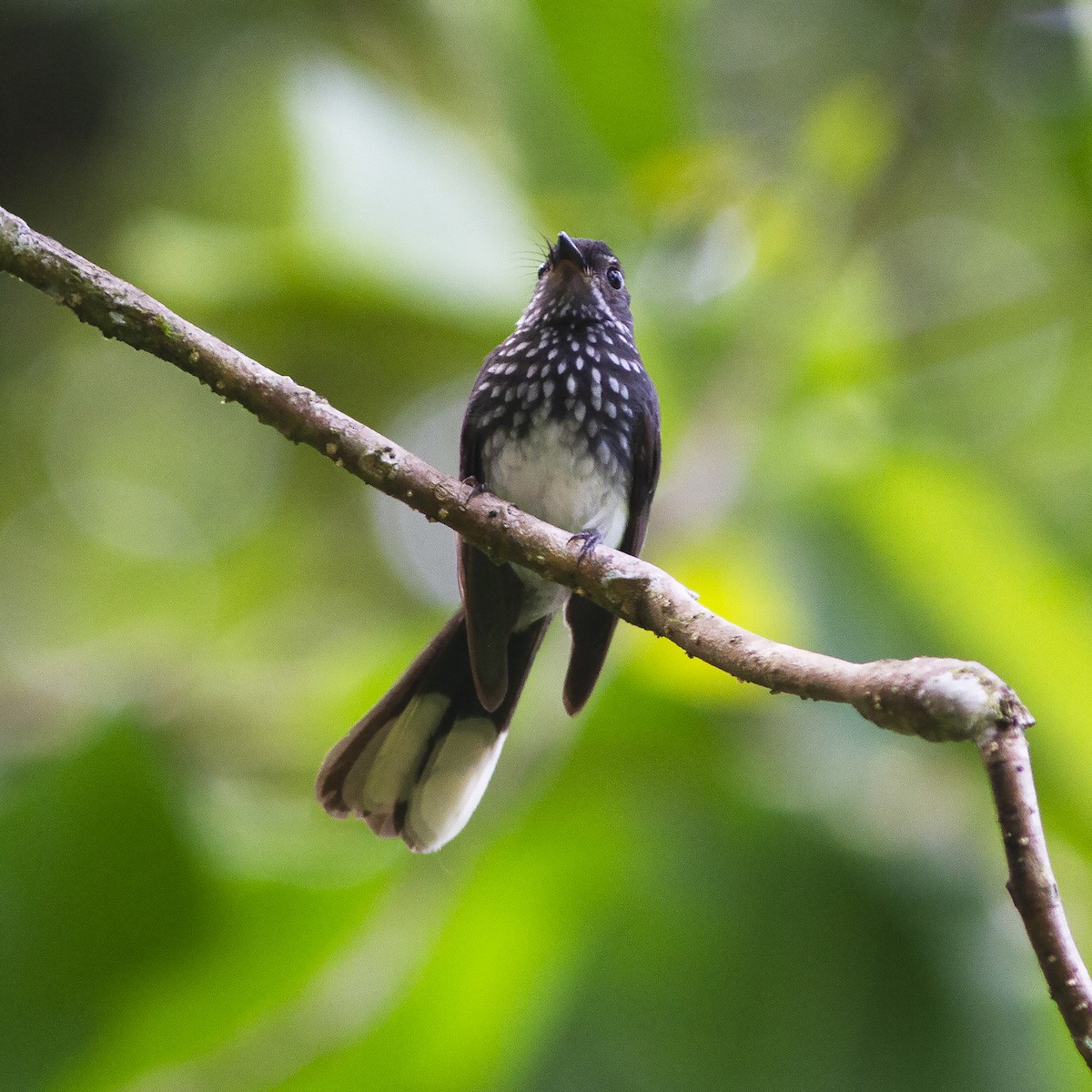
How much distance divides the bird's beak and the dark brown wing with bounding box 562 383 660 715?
50cm

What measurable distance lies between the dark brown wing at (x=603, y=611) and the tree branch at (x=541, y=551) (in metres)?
1.05

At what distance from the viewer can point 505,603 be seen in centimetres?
430

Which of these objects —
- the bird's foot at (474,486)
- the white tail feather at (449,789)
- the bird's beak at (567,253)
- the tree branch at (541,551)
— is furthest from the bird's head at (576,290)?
the tree branch at (541,551)

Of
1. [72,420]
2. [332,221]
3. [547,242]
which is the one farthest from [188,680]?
[72,420]

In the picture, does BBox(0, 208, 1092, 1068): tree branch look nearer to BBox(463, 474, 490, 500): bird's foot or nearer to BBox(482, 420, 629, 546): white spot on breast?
BBox(463, 474, 490, 500): bird's foot

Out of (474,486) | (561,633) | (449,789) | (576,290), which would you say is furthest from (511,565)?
(561,633)

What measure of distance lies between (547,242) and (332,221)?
80cm

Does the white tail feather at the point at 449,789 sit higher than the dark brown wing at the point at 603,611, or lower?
lower

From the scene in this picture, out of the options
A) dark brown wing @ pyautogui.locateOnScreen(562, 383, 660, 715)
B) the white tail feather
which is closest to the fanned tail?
the white tail feather

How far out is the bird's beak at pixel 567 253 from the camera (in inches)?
172

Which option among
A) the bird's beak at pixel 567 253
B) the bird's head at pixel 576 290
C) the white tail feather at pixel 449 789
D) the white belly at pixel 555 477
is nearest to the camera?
the white tail feather at pixel 449 789

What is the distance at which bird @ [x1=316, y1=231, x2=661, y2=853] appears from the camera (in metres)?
3.93

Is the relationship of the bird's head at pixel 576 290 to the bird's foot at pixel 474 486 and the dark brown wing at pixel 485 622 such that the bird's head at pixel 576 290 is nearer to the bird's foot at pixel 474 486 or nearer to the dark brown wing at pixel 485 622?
the bird's foot at pixel 474 486

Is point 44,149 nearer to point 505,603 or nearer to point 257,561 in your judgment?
point 257,561
